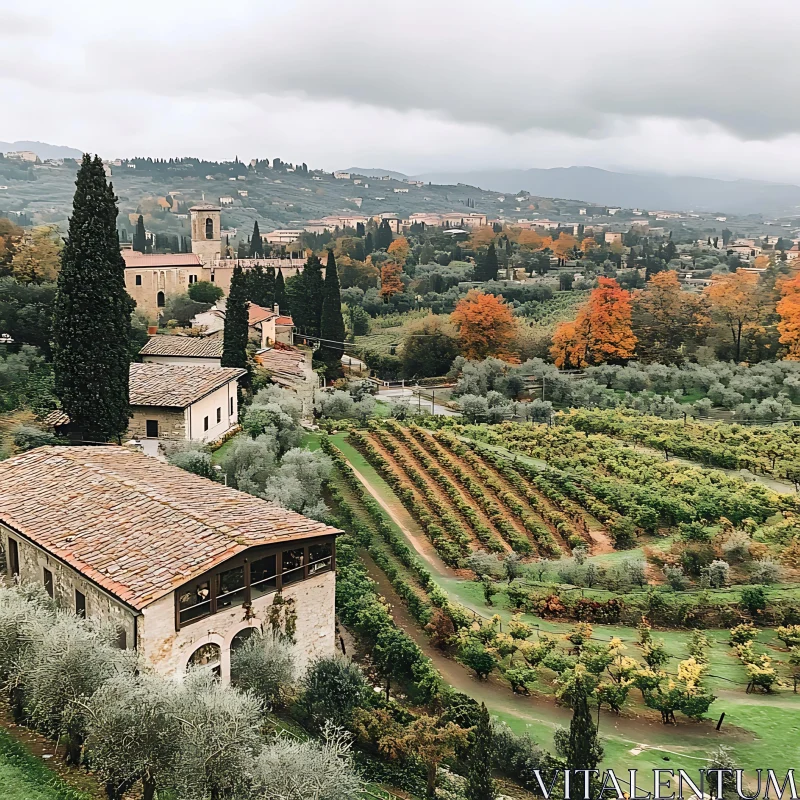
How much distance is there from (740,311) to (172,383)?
3743 cm

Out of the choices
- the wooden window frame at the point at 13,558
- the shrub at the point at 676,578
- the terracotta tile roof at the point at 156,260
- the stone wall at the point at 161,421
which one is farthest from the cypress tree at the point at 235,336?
the terracotta tile roof at the point at 156,260

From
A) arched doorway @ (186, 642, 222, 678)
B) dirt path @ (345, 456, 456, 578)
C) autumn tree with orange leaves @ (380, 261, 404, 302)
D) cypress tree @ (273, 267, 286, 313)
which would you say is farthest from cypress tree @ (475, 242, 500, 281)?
arched doorway @ (186, 642, 222, 678)

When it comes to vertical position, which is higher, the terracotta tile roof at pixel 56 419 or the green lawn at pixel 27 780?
the terracotta tile roof at pixel 56 419

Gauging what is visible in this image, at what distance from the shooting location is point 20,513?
1503cm

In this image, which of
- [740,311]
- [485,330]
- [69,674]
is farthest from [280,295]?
[69,674]

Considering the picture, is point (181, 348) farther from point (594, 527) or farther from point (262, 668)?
point (262, 668)

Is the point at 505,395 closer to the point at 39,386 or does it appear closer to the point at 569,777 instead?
the point at 39,386

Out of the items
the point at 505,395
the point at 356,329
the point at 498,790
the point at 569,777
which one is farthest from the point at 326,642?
the point at 356,329

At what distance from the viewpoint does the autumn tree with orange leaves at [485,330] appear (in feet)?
157

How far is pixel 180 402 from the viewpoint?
23.4 meters

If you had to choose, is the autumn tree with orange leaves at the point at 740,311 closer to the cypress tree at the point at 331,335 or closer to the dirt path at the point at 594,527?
the cypress tree at the point at 331,335

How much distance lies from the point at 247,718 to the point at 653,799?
580cm

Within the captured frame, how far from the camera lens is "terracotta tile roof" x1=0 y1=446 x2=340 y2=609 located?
40.3 ft

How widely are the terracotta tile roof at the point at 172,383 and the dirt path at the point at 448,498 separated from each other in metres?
5.97
